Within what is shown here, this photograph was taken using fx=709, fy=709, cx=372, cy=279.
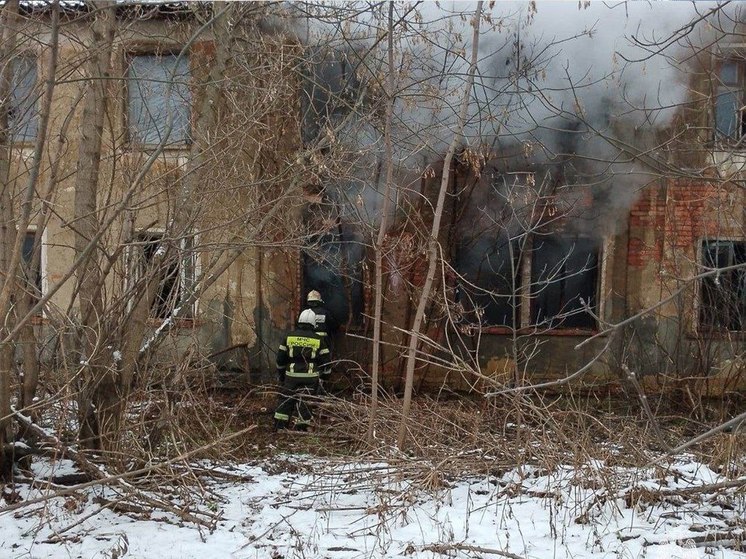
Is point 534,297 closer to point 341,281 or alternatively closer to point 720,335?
point 720,335

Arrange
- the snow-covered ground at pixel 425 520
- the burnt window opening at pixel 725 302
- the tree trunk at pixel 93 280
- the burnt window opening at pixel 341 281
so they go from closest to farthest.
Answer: the snow-covered ground at pixel 425 520
the tree trunk at pixel 93 280
the burnt window opening at pixel 725 302
the burnt window opening at pixel 341 281

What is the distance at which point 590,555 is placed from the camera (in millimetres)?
4797

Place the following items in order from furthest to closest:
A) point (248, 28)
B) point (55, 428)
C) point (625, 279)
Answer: point (625, 279)
point (248, 28)
point (55, 428)

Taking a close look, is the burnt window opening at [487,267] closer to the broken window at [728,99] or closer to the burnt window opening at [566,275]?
the burnt window opening at [566,275]

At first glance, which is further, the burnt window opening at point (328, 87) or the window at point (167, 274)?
the burnt window opening at point (328, 87)

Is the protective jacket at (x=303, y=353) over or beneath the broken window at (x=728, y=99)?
beneath

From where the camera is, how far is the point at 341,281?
425 inches

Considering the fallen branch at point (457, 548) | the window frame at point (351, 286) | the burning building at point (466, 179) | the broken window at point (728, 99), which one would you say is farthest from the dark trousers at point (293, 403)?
the broken window at point (728, 99)

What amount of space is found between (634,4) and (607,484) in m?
6.81

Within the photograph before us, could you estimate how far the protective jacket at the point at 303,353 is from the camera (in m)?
8.42

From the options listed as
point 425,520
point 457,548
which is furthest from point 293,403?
point 457,548

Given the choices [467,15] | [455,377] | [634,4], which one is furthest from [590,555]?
[634,4]

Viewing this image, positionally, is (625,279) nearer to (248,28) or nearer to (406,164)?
(406,164)

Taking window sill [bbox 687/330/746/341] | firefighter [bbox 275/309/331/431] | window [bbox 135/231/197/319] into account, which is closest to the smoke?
firefighter [bbox 275/309/331/431]
